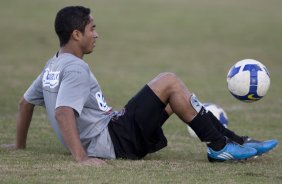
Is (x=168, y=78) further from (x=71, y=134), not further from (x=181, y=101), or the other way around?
(x=71, y=134)

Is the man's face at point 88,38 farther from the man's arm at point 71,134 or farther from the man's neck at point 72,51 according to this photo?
the man's arm at point 71,134

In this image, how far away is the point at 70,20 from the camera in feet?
22.3

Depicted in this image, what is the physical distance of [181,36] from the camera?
25141mm

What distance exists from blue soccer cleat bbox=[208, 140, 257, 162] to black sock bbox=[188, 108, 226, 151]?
0.16ft

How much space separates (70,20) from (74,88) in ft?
2.35

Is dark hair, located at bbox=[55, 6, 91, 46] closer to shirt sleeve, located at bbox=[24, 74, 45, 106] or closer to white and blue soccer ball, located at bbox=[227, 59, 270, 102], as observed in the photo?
shirt sleeve, located at bbox=[24, 74, 45, 106]

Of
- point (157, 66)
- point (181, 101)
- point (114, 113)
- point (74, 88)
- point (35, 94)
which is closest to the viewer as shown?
point (74, 88)

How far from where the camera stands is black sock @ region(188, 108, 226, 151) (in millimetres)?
6734

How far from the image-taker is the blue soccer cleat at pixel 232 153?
6.87 m

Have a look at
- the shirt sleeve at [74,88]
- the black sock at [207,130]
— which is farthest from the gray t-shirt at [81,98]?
the black sock at [207,130]

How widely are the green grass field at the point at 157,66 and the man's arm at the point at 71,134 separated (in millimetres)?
104

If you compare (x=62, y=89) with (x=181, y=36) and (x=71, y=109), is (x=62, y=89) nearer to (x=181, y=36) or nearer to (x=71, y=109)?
(x=71, y=109)

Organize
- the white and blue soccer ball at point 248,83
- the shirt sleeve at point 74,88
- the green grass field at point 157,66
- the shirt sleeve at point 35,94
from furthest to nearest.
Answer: the white and blue soccer ball at point 248,83, the shirt sleeve at point 35,94, the shirt sleeve at point 74,88, the green grass field at point 157,66

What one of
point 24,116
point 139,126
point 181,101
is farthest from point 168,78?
point 24,116
